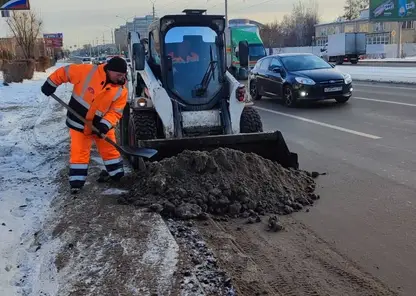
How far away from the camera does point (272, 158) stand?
21.6 feet

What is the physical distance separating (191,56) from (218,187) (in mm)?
2976

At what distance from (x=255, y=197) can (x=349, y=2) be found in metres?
105

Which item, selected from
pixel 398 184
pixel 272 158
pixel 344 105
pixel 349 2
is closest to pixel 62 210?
pixel 272 158

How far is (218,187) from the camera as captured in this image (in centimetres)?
541

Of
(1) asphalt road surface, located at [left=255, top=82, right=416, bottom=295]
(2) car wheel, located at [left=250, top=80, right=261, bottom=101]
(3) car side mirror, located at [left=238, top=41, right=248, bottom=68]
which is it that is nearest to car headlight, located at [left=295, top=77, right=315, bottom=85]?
(1) asphalt road surface, located at [left=255, top=82, right=416, bottom=295]

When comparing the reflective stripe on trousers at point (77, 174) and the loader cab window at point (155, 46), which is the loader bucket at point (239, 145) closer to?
the reflective stripe on trousers at point (77, 174)

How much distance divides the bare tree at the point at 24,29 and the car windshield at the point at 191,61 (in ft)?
127

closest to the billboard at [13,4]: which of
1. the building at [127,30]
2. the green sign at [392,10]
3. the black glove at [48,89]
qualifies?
the building at [127,30]

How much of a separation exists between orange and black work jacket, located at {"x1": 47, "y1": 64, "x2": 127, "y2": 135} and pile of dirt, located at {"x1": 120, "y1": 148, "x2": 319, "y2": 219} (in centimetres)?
87

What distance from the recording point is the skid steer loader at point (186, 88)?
7.12 meters

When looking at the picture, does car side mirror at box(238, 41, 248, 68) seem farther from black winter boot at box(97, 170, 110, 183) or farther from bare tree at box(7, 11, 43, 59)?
bare tree at box(7, 11, 43, 59)

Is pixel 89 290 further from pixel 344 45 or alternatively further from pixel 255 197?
pixel 344 45

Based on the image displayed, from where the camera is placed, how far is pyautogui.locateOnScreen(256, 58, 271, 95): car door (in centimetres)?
1612

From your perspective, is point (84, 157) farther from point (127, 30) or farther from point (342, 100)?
point (342, 100)
